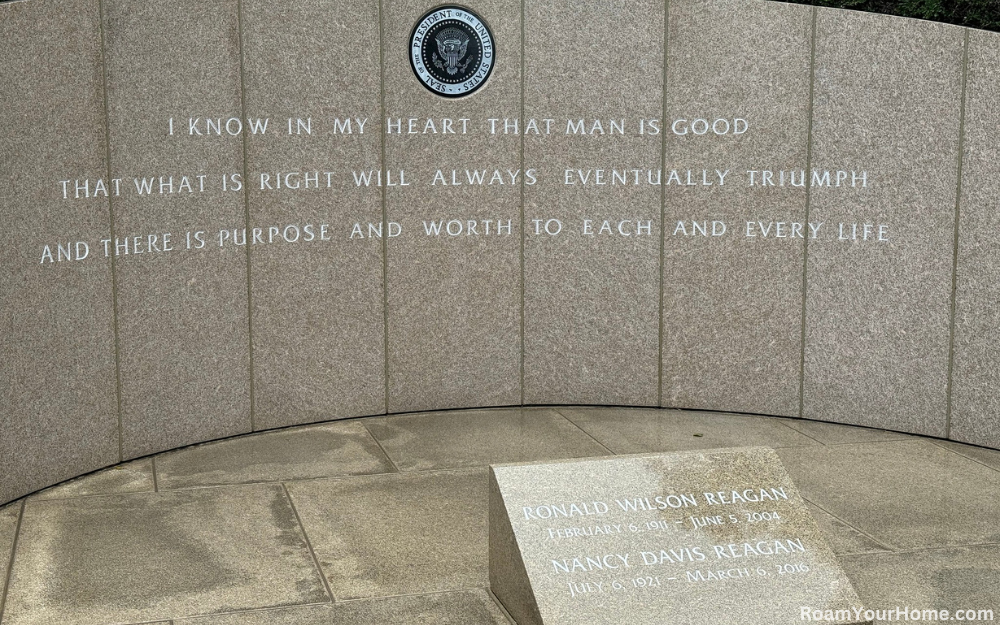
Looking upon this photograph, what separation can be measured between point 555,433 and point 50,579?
3653mm

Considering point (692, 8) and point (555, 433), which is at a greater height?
point (692, 8)

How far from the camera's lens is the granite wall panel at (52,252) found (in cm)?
669

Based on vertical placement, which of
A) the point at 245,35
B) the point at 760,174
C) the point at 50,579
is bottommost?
the point at 50,579

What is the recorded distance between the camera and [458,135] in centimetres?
862

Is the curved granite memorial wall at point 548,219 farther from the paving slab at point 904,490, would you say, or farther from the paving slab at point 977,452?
the paving slab at point 904,490

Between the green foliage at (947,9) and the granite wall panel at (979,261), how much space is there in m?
2.74

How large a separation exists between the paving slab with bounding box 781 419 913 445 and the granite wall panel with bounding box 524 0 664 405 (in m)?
1.11

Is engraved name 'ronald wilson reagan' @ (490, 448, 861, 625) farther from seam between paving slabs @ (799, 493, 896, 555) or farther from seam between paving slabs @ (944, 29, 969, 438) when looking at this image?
seam between paving slabs @ (944, 29, 969, 438)

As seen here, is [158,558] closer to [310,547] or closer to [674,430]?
[310,547]

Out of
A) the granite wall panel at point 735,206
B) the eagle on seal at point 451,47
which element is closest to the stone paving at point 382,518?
the granite wall panel at point 735,206

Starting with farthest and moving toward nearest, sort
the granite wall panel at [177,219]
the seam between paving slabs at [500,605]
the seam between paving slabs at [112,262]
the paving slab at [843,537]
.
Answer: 1. the granite wall panel at [177,219]
2. the seam between paving slabs at [112,262]
3. the paving slab at [843,537]
4. the seam between paving slabs at [500,605]

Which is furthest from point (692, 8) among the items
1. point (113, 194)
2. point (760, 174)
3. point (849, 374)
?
point (113, 194)

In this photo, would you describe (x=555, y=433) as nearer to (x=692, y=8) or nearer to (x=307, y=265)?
(x=307, y=265)

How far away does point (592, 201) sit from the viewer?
345 inches
